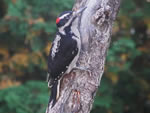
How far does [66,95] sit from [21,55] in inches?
106

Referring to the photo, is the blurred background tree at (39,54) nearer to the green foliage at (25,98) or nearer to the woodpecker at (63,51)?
the green foliage at (25,98)

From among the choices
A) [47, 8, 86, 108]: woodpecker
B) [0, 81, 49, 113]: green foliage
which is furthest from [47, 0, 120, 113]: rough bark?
[0, 81, 49, 113]: green foliage

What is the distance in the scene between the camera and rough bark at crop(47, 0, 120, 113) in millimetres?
3152

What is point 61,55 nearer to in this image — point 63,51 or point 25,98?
point 63,51

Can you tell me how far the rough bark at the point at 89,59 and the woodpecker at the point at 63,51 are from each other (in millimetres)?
65

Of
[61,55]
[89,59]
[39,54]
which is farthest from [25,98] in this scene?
[89,59]

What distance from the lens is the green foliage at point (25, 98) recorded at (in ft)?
15.7

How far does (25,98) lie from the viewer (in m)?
4.95

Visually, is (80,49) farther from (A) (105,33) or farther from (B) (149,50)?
(B) (149,50)

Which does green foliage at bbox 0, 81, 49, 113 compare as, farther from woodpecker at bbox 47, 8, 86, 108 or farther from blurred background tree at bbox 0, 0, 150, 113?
woodpecker at bbox 47, 8, 86, 108

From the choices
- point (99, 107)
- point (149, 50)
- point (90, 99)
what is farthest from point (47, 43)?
point (90, 99)

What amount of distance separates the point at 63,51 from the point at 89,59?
0.30m

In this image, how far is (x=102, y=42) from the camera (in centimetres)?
329

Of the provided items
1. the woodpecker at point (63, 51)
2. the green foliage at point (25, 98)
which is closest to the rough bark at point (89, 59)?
the woodpecker at point (63, 51)
